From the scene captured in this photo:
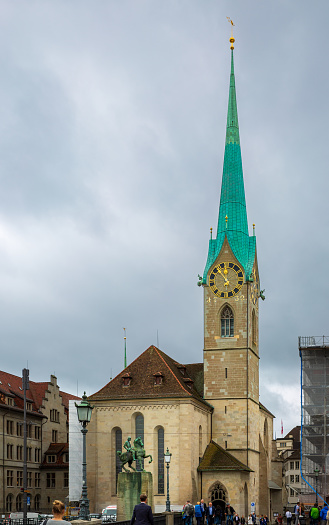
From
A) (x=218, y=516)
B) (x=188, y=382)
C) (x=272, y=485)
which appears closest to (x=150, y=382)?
(x=188, y=382)

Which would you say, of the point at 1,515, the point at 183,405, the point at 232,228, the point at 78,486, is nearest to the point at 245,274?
the point at 232,228

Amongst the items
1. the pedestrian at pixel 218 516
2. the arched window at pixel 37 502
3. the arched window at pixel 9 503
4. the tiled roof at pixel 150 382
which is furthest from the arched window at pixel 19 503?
the pedestrian at pixel 218 516

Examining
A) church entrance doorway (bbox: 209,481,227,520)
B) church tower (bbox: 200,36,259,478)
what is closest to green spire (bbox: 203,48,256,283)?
church tower (bbox: 200,36,259,478)

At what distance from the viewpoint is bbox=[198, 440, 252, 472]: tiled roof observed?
5541 centimetres

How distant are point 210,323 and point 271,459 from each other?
1601 cm

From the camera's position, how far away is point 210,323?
61.7m

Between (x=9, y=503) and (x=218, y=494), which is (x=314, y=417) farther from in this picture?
(x=9, y=503)

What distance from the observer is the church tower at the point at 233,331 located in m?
59.4

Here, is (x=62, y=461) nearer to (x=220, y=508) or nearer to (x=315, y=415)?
(x=220, y=508)

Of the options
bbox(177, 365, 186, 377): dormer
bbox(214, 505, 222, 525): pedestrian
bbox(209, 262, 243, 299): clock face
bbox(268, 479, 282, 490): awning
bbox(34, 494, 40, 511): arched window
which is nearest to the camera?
bbox(214, 505, 222, 525): pedestrian

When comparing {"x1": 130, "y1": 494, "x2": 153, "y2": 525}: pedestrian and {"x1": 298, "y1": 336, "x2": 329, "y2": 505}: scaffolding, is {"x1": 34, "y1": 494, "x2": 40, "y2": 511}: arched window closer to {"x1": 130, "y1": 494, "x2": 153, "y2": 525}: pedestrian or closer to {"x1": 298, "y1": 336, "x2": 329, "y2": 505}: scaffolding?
{"x1": 298, "y1": 336, "x2": 329, "y2": 505}: scaffolding

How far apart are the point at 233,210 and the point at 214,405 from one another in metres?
15.9

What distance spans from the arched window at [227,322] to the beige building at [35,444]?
53.8 ft

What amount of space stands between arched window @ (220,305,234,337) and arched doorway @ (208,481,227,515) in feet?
38.3
